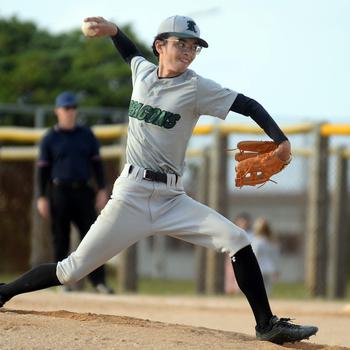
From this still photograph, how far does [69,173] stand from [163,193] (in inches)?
197

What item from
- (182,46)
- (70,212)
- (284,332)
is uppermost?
(182,46)

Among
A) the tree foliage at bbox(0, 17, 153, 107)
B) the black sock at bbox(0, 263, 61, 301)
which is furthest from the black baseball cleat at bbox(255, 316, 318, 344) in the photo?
the tree foliage at bbox(0, 17, 153, 107)

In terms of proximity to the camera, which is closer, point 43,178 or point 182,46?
point 182,46

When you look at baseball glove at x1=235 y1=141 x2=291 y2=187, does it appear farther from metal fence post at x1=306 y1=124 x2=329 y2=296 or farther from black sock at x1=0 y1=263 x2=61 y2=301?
metal fence post at x1=306 y1=124 x2=329 y2=296

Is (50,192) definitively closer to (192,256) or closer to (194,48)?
(194,48)

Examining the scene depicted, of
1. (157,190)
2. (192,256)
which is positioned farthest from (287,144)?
(192,256)

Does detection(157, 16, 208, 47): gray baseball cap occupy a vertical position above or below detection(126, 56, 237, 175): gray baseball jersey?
above

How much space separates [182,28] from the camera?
263 inches

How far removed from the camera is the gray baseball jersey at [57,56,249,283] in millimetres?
6629

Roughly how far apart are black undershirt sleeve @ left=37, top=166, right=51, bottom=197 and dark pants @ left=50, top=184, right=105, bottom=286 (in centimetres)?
9

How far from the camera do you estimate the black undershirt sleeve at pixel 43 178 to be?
1170cm

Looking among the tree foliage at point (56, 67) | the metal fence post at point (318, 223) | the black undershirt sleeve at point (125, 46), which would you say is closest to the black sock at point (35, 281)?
the black undershirt sleeve at point (125, 46)

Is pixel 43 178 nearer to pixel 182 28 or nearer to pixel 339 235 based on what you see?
pixel 339 235

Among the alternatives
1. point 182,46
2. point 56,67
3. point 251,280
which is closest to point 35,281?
point 251,280
